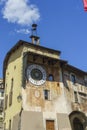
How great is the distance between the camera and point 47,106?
1123 inches

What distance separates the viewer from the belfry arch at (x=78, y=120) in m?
30.3

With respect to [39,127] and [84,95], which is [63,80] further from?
[39,127]

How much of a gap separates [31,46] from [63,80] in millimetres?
6055

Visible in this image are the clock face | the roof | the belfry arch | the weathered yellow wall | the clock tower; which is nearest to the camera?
the clock tower

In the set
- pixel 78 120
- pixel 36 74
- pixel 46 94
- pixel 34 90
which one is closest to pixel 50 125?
pixel 46 94

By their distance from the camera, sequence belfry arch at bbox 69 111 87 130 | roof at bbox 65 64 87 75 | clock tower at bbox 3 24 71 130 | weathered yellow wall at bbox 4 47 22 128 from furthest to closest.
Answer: roof at bbox 65 64 87 75, belfry arch at bbox 69 111 87 130, weathered yellow wall at bbox 4 47 22 128, clock tower at bbox 3 24 71 130

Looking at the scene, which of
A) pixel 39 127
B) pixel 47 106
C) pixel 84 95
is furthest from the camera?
pixel 84 95

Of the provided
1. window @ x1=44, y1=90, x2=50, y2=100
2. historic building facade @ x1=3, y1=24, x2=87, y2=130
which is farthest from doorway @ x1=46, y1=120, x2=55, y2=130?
window @ x1=44, y1=90, x2=50, y2=100

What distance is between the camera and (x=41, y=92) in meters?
28.9

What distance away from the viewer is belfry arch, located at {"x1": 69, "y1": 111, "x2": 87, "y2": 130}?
3031 cm

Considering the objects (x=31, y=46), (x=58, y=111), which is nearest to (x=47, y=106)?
(x=58, y=111)

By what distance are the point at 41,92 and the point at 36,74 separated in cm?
231

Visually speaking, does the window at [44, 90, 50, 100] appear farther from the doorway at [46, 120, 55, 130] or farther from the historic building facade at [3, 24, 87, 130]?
the doorway at [46, 120, 55, 130]

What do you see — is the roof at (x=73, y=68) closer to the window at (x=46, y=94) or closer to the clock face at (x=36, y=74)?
the clock face at (x=36, y=74)
